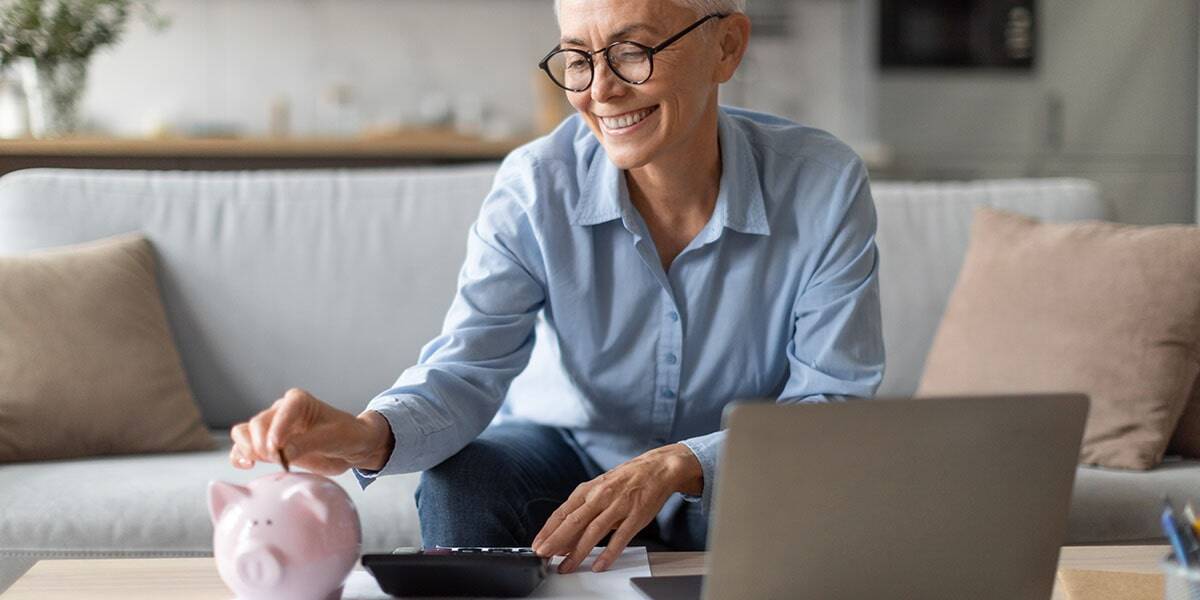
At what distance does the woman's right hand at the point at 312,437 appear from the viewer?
3.95ft

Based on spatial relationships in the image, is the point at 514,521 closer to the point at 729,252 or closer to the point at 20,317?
the point at 729,252

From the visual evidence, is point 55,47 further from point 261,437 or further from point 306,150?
point 261,437

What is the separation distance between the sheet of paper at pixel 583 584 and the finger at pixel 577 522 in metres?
0.02

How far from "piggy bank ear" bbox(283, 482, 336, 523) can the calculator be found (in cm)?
9

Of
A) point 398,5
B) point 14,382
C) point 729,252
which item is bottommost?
point 14,382

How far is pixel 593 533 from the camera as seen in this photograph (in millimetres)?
1327

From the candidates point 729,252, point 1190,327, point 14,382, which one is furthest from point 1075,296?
point 14,382

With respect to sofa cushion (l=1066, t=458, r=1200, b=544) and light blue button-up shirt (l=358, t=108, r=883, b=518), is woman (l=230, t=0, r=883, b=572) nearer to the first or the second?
light blue button-up shirt (l=358, t=108, r=883, b=518)

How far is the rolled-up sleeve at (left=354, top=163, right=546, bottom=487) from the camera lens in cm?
148

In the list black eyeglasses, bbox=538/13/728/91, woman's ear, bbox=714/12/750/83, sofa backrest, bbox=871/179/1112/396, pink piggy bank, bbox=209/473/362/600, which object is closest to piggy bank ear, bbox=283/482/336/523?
pink piggy bank, bbox=209/473/362/600

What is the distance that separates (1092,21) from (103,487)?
4379 mm

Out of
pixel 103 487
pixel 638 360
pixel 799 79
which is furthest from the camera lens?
pixel 799 79

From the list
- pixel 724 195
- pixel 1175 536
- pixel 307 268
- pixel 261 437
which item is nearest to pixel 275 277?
pixel 307 268

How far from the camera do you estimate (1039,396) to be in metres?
1.00
